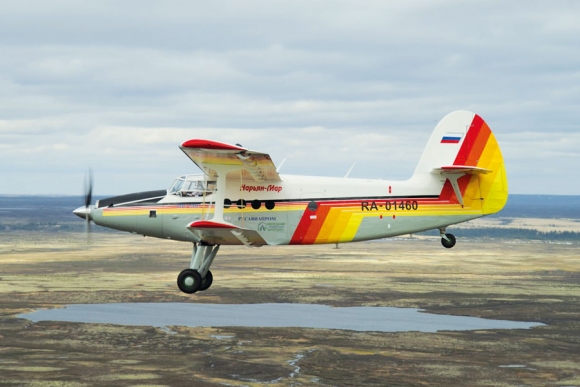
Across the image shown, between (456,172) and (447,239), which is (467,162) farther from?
(447,239)

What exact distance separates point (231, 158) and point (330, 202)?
4.20 meters

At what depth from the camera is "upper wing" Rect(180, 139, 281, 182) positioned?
25922mm

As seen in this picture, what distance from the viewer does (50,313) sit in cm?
4369

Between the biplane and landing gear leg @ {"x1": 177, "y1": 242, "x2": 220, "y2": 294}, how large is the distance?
40 millimetres

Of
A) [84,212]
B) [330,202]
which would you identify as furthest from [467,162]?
[84,212]

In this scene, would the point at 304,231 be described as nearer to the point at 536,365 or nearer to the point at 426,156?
the point at 426,156

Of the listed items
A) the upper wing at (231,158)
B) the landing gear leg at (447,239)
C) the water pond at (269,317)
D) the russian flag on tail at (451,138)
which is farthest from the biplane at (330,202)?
the water pond at (269,317)

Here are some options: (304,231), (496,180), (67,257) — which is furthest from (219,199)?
(67,257)

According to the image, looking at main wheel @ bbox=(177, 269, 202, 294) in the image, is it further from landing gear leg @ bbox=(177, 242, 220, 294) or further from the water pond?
the water pond

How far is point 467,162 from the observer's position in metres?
30.2

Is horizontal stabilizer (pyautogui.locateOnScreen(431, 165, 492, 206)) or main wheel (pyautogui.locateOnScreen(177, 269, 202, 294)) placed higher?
horizontal stabilizer (pyautogui.locateOnScreen(431, 165, 492, 206))

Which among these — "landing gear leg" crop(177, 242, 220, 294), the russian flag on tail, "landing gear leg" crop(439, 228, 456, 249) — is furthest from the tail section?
"landing gear leg" crop(177, 242, 220, 294)

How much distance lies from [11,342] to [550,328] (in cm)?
2501

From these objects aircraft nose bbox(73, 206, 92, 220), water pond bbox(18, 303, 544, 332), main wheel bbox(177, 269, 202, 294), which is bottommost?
water pond bbox(18, 303, 544, 332)
